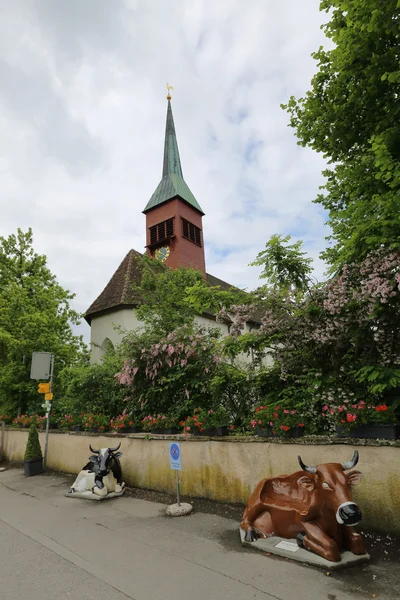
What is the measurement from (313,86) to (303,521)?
845 centimetres

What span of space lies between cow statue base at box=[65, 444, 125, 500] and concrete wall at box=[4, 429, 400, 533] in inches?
22.9

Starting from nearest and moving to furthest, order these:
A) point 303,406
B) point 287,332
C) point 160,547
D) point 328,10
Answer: point 160,547 → point 303,406 → point 287,332 → point 328,10

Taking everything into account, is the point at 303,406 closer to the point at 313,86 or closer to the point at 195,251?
the point at 313,86

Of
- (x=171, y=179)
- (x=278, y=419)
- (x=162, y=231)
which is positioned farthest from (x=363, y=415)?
(x=171, y=179)

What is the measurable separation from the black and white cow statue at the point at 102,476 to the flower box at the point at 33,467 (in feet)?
13.1

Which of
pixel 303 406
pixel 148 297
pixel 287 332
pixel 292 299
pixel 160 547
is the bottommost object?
pixel 160 547

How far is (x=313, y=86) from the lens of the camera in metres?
8.16

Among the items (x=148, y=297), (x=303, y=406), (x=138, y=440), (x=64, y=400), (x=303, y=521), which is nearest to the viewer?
(x=303, y=521)

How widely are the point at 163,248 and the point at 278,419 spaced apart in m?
23.7

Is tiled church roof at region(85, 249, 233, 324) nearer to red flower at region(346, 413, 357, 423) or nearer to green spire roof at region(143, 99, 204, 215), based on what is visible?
green spire roof at region(143, 99, 204, 215)

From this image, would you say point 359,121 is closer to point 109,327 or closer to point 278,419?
point 278,419

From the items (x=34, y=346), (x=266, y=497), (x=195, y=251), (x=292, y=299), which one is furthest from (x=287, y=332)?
(x=195, y=251)

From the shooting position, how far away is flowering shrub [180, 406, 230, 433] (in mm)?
→ 7346

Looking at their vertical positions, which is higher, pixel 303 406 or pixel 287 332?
pixel 287 332
